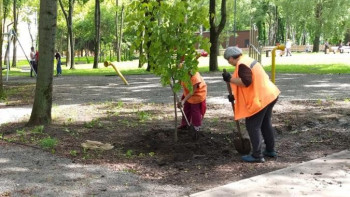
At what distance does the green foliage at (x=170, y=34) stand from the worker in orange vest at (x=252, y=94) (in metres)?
0.92

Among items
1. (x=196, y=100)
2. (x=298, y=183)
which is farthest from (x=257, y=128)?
(x=196, y=100)

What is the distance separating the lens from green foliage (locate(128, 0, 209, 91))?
23.0 ft

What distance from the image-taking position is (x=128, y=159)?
657cm

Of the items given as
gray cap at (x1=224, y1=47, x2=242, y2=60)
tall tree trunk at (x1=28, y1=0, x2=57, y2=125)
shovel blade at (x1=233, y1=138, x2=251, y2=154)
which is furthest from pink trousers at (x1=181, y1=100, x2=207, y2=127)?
tall tree trunk at (x1=28, y1=0, x2=57, y2=125)

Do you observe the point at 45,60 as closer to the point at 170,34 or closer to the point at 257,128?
the point at 170,34

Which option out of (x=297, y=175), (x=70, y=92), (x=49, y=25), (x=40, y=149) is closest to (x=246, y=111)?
(x=297, y=175)

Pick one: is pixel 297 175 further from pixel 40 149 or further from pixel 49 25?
pixel 49 25

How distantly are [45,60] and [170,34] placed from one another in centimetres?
282

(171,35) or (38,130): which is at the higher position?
(171,35)

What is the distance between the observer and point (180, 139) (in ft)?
25.8

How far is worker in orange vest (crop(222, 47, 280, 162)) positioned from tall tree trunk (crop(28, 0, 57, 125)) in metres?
3.85

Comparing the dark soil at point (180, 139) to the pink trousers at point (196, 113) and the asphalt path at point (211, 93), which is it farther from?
the asphalt path at point (211, 93)

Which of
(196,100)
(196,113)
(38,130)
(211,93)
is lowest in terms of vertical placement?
(38,130)

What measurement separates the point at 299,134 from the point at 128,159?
3.21 meters
